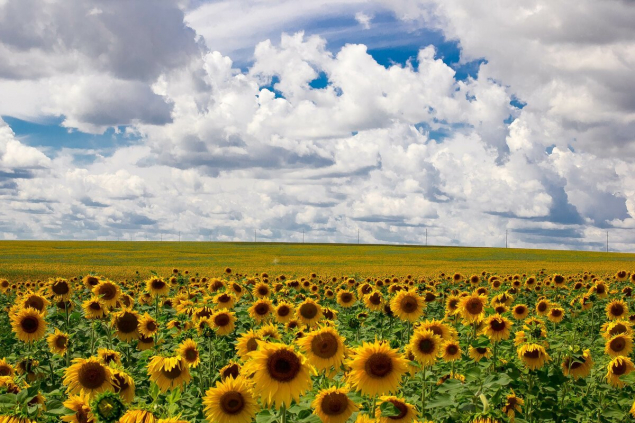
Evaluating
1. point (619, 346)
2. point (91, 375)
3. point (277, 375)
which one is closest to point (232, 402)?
point (277, 375)

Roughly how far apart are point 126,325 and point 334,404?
19.1ft

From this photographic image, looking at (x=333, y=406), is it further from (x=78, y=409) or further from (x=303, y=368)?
(x=78, y=409)

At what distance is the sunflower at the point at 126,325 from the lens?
916cm

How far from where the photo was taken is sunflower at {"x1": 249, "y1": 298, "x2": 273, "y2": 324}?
1018 centimetres

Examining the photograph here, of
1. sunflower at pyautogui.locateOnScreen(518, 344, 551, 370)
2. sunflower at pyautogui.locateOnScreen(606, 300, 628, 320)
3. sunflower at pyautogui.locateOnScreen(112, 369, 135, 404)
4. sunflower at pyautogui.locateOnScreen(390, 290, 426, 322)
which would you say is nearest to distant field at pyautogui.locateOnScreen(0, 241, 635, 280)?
sunflower at pyautogui.locateOnScreen(606, 300, 628, 320)

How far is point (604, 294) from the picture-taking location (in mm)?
16562

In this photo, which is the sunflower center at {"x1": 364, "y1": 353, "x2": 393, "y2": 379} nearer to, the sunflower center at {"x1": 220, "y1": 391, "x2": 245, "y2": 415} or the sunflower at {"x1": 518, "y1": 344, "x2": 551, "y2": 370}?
the sunflower center at {"x1": 220, "y1": 391, "x2": 245, "y2": 415}

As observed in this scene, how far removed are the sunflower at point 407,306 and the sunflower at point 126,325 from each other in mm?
4374

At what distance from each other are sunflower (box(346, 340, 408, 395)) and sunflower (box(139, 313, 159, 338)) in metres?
5.12

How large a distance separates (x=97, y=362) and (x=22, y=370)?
132 inches

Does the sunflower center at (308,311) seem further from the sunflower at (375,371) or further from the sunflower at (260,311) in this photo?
the sunflower at (375,371)

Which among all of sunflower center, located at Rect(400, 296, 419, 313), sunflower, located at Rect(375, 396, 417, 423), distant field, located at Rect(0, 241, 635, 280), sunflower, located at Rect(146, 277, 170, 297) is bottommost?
distant field, located at Rect(0, 241, 635, 280)

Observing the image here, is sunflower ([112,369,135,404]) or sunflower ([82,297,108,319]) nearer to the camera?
sunflower ([112,369,135,404])

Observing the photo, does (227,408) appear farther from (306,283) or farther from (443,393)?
(306,283)
